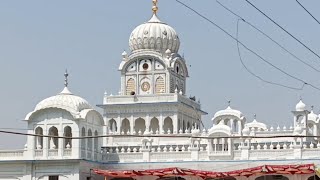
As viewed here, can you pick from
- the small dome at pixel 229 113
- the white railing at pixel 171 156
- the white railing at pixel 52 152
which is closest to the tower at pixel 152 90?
the small dome at pixel 229 113

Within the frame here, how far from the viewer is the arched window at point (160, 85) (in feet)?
163

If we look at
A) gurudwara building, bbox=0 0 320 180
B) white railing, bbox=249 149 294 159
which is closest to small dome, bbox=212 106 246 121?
gurudwara building, bbox=0 0 320 180

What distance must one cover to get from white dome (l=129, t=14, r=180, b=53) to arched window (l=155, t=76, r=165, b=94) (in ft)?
6.04

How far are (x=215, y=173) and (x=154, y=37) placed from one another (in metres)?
13.7

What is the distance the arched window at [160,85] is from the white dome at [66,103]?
888 cm

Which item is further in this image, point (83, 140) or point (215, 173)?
point (83, 140)

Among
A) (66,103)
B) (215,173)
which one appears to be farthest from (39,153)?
(215,173)

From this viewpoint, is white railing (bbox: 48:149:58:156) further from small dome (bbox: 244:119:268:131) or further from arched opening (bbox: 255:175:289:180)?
small dome (bbox: 244:119:268:131)

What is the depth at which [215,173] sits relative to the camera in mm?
38375

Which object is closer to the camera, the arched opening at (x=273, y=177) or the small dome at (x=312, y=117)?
the arched opening at (x=273, y=177)

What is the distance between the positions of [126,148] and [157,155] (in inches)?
132

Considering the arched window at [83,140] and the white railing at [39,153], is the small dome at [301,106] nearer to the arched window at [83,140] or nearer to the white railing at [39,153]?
the arched window at [83,140]

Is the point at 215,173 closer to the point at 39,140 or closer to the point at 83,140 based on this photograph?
the point at 83,140

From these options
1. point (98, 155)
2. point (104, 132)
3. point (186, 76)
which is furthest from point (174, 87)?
point (98, 155)
